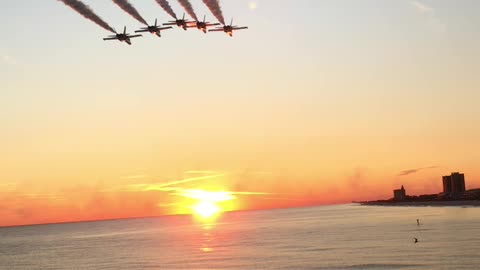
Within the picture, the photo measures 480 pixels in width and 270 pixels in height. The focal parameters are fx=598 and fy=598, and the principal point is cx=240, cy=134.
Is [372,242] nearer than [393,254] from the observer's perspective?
No

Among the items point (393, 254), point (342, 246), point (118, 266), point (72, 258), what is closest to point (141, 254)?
point (72, 258)

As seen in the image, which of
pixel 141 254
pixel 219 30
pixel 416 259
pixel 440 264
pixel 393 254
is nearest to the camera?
pixel 219 30

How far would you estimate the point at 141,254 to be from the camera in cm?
18388

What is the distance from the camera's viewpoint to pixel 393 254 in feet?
427

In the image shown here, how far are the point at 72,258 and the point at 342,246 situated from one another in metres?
84.0

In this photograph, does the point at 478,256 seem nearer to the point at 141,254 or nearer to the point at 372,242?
the point at 372,242

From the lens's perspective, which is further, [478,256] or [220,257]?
[220,257]

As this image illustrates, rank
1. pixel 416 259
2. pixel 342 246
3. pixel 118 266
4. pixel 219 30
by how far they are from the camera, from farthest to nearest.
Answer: pixel 342 246 → pixel 118 266 → pixel 416 259 → pixel 219 30

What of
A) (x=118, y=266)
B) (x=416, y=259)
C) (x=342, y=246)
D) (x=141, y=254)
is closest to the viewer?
(x=416, y=259)

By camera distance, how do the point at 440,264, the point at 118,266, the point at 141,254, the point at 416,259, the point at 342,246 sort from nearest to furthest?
the point at 440,264, the point at 416,259, the point at 118,266, the point at 342,246, the point at 141,254

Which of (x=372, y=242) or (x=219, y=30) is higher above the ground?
(x=219, y=30)

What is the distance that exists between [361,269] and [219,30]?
51347 mm

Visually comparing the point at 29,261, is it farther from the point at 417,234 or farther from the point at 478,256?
the point at 478,256

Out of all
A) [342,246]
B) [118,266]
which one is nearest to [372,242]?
[342,246]
